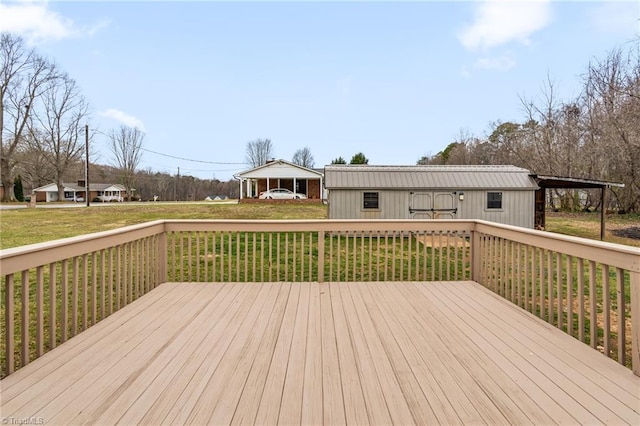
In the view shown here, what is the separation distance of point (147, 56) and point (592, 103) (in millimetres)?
21237

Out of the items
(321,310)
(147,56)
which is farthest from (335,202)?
(321,310)

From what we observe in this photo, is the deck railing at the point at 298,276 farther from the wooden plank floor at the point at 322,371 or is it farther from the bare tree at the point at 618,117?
the bare tree at the point at 618,117

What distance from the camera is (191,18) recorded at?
7.77m

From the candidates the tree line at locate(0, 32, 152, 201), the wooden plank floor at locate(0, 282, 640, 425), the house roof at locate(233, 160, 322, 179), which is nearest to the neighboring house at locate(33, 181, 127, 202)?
the tree line at locate(0, 32, 152, 201)

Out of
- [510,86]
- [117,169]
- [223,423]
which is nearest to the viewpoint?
[223,423]

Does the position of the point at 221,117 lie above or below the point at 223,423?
above

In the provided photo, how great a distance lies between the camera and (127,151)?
41375 millimetres

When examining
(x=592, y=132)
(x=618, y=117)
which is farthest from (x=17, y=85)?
(x=592, y=132)

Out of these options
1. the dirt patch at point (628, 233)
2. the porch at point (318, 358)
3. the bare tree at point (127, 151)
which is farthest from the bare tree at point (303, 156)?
the porch at point (318, 358)

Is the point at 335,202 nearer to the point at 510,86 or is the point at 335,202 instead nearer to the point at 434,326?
the point at 434,326

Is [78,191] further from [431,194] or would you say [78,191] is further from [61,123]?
[431,194]

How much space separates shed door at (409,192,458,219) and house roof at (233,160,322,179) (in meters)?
14.6

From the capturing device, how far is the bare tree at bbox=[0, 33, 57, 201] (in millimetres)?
23959

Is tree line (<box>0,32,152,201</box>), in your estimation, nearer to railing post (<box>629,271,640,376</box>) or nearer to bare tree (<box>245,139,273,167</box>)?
bare tree (<box>245,139,273,167</box>)
